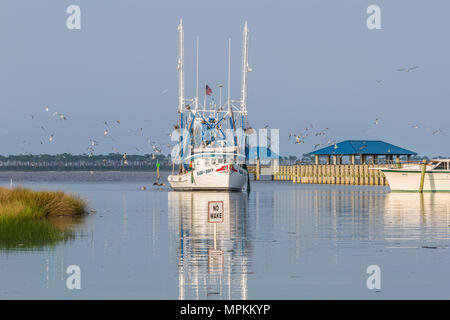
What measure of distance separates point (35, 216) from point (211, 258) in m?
17.2

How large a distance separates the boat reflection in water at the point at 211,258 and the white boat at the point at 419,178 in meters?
50.0

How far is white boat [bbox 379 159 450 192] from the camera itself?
89938 mm

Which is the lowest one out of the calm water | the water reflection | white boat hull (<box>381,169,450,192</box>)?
the calm water

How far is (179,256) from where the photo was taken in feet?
87.6

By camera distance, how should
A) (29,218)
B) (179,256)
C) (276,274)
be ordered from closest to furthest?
(276,274) → (179,256) → (29,218)

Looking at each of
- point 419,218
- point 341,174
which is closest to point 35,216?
point 419,218

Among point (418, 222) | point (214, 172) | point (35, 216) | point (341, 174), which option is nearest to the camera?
point (35, 216)

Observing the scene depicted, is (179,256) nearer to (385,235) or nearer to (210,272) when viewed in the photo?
(210,272)

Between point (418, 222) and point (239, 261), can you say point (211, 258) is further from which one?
point (418, 222)

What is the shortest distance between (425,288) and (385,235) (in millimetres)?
14292

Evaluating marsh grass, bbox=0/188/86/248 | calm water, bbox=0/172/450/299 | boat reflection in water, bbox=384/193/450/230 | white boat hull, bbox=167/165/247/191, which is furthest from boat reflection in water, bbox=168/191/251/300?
white boat hull, bbox=167/165/247/191

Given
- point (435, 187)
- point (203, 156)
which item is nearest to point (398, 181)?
point (435, 187)

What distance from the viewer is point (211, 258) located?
84.3 ft

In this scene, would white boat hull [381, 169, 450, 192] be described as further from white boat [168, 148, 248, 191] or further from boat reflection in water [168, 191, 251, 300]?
boat reflection in water [168, 191, 251, 300]
